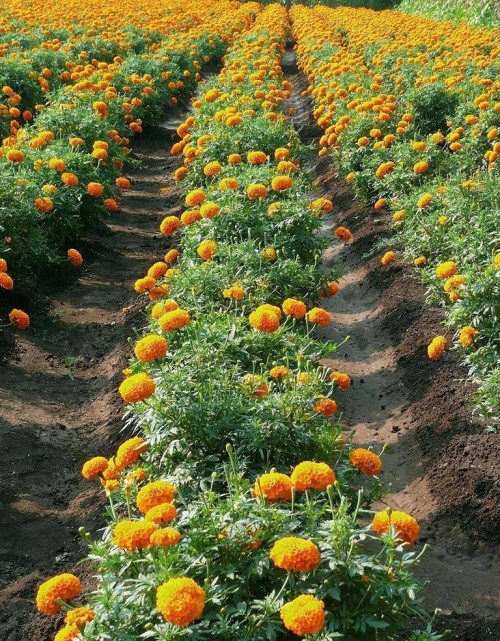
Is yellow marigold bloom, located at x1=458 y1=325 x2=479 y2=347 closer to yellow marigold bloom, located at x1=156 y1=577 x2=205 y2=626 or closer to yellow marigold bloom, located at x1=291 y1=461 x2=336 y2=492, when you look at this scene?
yellow marigold bloom, located at x1=291 y1=461 x2=336 y2=492

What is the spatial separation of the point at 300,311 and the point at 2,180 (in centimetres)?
419

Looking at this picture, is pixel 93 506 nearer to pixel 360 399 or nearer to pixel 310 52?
pixel 360 399

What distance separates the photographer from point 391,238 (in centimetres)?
816

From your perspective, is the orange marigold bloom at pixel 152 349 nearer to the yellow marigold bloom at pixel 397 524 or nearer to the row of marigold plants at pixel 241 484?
the row of marigold plants at pixel 241 484

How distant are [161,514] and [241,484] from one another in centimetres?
63

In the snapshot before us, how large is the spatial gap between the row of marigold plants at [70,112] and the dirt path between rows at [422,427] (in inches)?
105

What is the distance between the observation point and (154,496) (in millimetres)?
2896

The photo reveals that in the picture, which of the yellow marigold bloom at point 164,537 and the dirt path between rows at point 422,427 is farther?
the dirt path between rows at point 422,427

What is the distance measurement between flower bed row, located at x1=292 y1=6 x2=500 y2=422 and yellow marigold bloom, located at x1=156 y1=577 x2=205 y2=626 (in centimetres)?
307

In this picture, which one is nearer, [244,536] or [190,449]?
[244,536]

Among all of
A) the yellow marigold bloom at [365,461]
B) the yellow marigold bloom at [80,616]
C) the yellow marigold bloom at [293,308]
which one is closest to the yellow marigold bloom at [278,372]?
the yellow marigold bloom at [293,308]

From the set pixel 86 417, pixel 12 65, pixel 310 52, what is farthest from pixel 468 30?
pixel 86 417

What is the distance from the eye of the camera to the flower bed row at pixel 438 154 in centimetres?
563

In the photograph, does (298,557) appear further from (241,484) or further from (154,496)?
(241,484)
